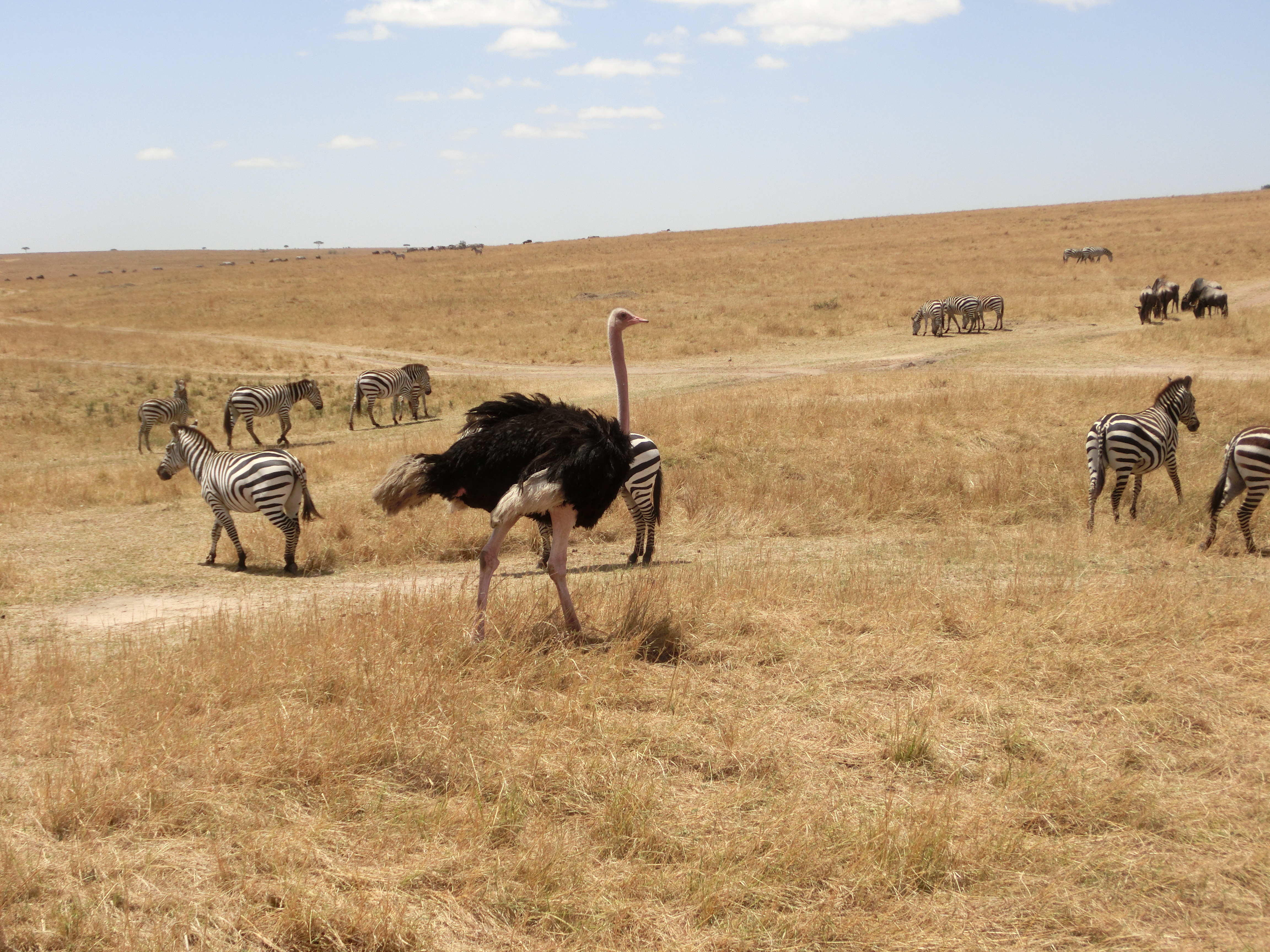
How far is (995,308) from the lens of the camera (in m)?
33.4

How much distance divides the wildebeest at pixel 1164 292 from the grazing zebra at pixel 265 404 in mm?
24303

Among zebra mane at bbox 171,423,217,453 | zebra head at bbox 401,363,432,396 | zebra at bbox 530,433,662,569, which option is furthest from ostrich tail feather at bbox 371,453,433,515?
zebra head at bbox 401,363,432,396

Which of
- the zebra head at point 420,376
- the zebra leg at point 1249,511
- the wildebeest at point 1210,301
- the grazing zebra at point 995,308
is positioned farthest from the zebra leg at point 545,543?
the wildebeest at point 1210,301

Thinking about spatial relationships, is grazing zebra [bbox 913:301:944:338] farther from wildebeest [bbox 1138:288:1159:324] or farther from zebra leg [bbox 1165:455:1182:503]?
zebra leg [bbox 1165:455:1182:503]

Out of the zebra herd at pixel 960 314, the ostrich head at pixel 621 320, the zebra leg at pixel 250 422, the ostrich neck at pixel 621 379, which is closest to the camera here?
the ostrich neck at pixel 621 379

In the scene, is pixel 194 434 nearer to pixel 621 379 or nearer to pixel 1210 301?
pixel 621 379

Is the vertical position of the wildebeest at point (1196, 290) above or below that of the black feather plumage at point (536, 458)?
above

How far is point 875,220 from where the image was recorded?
10294cm

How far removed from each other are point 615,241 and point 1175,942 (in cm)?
10307

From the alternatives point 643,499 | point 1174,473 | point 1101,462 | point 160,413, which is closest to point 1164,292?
point 1174,473

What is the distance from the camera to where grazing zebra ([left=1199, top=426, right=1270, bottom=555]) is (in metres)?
10.1

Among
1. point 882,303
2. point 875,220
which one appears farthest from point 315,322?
point 875,220

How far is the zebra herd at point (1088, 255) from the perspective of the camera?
2126 inches

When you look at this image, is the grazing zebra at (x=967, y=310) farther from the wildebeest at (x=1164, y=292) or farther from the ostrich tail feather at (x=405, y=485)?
the ostrich tail feather at (x=405, y=485)
